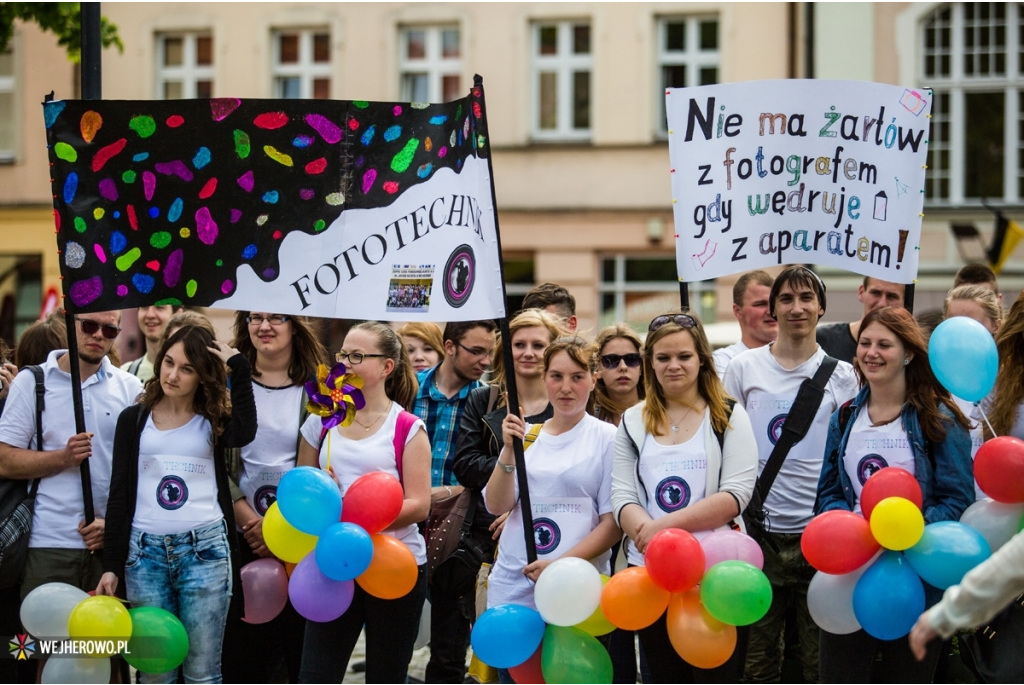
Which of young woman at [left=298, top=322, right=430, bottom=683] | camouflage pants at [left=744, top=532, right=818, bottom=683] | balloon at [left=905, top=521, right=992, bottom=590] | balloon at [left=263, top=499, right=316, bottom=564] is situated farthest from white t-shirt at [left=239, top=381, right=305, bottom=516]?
balloon at [left=905, top=521, right=992, bottom=590]

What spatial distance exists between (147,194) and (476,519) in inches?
79.6

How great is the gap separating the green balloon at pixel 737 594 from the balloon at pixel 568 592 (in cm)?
43

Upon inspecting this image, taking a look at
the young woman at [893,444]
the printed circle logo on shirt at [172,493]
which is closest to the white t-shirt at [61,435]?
the printed circle logo on shirt at [172,493]

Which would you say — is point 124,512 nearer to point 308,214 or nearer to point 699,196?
point 308,214

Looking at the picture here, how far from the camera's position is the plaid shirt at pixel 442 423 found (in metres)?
Result: 5.89

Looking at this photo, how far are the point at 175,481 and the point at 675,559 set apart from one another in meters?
2.08

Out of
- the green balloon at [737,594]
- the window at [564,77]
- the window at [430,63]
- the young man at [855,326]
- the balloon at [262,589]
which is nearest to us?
the green balloon at [737,594]

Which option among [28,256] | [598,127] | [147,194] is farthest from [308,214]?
[28,256]

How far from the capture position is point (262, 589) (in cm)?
509

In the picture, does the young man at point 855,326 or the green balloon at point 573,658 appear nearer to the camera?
the green balloon at point 573,658

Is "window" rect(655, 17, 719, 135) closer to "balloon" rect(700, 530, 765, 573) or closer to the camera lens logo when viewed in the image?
the camera lens logo

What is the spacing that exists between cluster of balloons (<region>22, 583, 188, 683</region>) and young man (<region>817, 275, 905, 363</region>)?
3.52m

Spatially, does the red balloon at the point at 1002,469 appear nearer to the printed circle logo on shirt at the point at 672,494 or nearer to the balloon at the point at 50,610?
the printed circle logo on shirt at the point at 672,494

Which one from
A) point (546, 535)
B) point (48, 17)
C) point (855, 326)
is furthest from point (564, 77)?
point (546, 535)
